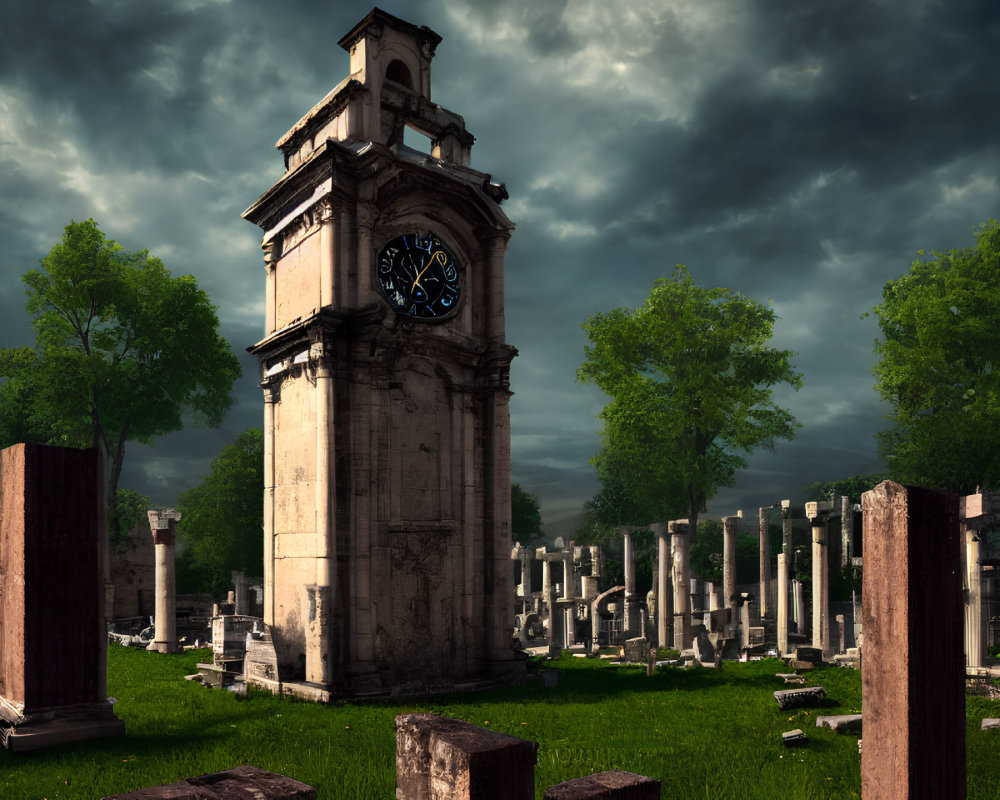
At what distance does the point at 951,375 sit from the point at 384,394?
24.8 meters

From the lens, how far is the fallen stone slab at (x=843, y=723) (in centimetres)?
1055

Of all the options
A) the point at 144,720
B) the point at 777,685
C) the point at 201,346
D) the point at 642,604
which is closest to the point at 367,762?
the point at 144,720

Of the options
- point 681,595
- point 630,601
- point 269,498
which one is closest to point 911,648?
point 269,498

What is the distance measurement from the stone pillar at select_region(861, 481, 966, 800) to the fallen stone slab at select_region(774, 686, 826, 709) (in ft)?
24.5

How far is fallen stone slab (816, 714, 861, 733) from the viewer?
1055 cm

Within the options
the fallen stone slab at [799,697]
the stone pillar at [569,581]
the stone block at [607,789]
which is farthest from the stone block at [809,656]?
the stone block at [607,789]

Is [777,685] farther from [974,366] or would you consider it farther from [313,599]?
[974,366]

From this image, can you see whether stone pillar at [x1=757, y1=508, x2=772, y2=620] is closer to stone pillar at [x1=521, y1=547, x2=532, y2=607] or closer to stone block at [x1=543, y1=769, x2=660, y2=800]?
stone pillar at [x1=521, y1=547, x2=532, y2=607]

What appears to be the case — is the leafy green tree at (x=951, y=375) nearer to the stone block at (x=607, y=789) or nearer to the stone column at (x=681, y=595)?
the stone column at (x=681, y=595)

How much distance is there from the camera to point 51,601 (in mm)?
9398

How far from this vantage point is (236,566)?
1563 inches

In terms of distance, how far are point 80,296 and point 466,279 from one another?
75.2ft

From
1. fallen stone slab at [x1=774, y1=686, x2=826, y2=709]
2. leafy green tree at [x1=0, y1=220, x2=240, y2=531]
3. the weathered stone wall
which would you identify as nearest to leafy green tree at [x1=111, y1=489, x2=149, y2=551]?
leafy green tree at [x1=0, y1=220, x2=240, y2=531]

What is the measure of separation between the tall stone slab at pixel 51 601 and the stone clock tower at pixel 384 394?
4.63m
